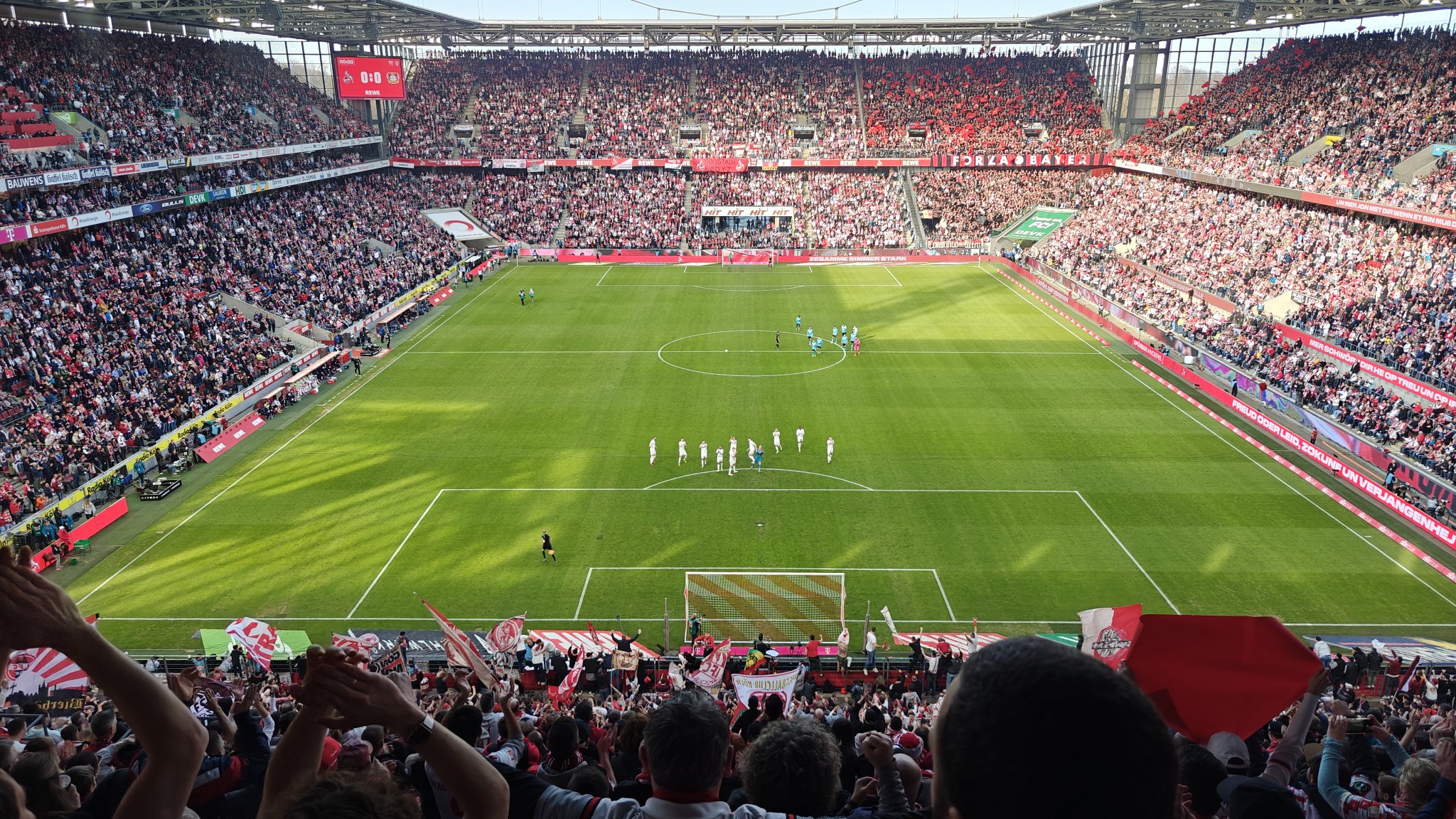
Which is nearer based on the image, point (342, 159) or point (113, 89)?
point (113, 89)

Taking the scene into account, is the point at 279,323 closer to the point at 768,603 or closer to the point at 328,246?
the point at 328,246

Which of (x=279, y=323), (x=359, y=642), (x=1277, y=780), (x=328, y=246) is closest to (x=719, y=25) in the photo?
(x=328, y=246)

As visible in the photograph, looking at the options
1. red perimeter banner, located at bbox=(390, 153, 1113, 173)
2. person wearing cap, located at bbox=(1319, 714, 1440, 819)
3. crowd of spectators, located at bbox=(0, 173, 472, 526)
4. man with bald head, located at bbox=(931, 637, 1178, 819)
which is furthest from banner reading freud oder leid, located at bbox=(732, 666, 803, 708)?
red perimeter banner, located at bbox=(390, 153, 1113, 173)

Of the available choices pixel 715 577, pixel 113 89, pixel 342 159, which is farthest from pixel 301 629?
pixel 342 159

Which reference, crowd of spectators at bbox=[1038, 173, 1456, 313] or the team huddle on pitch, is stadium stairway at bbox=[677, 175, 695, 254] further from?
the team huddle on pitch

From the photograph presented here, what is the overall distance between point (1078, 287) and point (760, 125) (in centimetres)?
3825

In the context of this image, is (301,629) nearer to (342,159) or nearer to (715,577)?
(715,577)

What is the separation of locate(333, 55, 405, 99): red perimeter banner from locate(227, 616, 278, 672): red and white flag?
5941cm

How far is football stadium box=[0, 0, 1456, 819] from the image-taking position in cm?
485

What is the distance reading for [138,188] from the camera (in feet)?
155

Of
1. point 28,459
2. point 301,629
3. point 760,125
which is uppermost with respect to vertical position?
point 760,125

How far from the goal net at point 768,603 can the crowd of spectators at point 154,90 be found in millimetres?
38838

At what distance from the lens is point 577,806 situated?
12.2 ft

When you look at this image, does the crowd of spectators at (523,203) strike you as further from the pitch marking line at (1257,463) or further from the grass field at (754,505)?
the pitch marking line at (1257,463)
